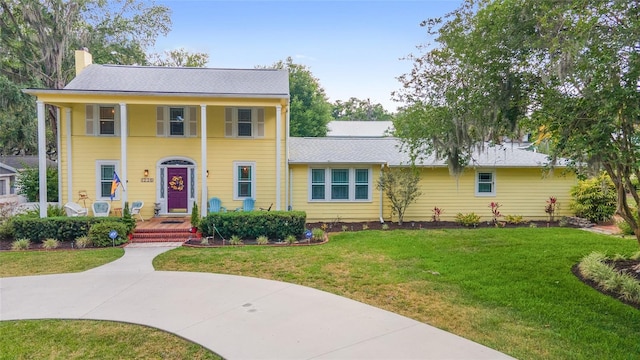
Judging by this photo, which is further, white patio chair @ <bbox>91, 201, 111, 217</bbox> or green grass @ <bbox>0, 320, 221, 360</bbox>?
white patio chair @ <bbox>91, 201, 111, 217</bbox>

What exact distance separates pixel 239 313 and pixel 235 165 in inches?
343

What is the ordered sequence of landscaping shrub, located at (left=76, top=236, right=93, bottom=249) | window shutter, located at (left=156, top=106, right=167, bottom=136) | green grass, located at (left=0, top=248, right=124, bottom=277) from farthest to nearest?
window shutter, located at (left=156, top=106, right=167, bottom=136)
landscaping shrub, located at (left=76, top=236, right=93, bottom=249)
green grass, located at (left=0, top=248, right=124, bottom=277)

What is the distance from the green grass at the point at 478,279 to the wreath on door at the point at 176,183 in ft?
14.9

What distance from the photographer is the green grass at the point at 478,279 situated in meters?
4.27

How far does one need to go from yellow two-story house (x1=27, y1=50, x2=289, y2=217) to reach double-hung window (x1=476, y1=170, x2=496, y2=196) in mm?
7303

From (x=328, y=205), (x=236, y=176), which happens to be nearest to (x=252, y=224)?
(x=236, y=176)

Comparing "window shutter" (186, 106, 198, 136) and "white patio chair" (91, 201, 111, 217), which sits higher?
"window shutter" (186, 106, 198, 136)

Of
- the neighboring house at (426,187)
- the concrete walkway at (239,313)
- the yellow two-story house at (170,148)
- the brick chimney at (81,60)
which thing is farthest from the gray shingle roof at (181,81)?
the concrete walkway at (239,313)

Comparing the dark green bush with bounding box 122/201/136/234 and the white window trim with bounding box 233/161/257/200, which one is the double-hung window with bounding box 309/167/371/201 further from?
the dark green bush with bounding box 122/201/136/234

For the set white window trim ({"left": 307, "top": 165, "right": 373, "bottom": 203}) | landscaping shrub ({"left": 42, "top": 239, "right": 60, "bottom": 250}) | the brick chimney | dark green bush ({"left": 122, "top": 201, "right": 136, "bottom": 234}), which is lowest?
landscaping shrub ({"left": 42, "top": 239, "right": 60, "bottom": 250})

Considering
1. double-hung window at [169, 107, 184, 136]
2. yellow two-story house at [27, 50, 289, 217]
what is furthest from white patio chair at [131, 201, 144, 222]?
double-hung window at [169, 107, 184, 136]

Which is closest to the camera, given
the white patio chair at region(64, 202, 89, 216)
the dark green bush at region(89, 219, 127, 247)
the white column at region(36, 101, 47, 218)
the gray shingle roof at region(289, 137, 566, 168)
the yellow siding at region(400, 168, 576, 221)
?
the dark green bush at region(89, 219, 127, 247)

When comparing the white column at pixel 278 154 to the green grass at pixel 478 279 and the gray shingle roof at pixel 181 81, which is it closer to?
the gray shingle roof at pixel 181 81

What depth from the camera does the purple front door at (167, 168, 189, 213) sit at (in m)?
12.9
